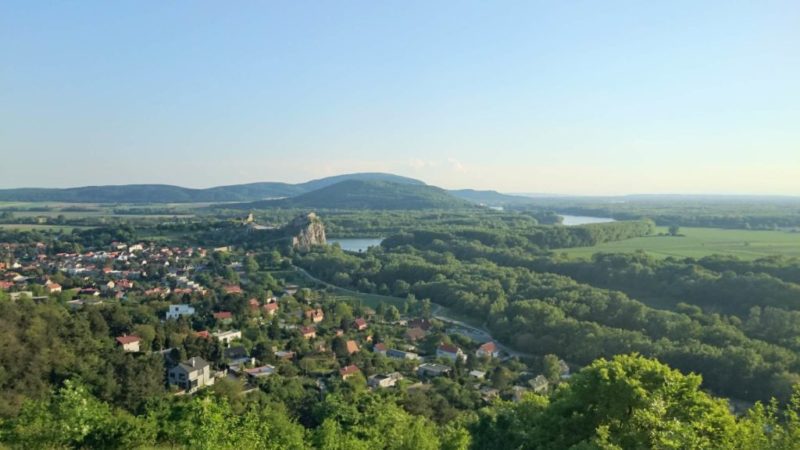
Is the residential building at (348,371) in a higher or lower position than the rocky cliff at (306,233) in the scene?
lower

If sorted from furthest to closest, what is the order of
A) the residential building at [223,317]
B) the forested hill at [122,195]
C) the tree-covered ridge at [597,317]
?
the forested hill at [122,195] < the residential building at [223,317] < the tree-covered ridge at [597,317]

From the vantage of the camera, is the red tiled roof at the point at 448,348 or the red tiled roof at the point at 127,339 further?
the red tiled roof at the point at 448,348

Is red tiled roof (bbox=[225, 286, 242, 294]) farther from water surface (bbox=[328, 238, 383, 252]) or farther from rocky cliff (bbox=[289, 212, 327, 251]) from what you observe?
water surface (bbox=[328, 238, 383, 252])

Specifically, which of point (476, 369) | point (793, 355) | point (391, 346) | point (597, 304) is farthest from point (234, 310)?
point (793, 355)

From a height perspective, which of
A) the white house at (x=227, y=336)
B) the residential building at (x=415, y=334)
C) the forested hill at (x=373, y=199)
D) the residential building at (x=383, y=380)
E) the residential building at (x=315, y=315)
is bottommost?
the residential building at (x=415, y=334)

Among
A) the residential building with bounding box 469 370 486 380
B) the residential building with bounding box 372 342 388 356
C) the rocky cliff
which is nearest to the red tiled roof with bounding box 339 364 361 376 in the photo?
the residential building with bounding box 372 342 388 356

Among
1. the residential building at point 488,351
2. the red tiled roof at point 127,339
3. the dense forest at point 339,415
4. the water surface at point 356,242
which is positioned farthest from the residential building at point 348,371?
the water surface at point 356,242

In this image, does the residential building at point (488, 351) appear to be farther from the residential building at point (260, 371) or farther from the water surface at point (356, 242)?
the water surface at point (356, 242)
